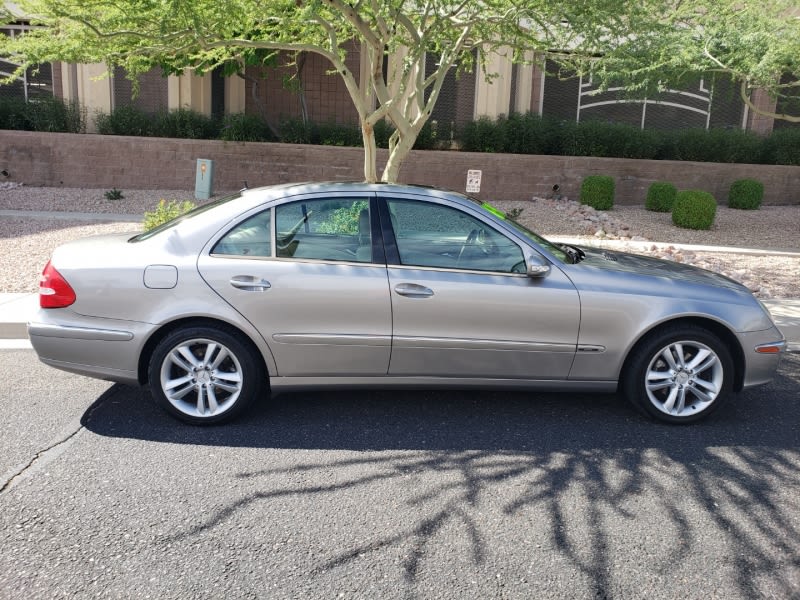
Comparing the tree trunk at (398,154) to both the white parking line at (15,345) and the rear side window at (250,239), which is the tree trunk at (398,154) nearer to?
the white parking line at (15,345)

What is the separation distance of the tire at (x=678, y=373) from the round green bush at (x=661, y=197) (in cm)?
1154

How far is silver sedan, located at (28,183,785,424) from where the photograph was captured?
485 centimetres

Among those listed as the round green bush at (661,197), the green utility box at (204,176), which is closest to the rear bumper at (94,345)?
the green utility box at (204,176)

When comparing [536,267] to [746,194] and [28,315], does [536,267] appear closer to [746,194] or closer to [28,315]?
[28,315]

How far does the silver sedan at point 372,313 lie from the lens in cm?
485

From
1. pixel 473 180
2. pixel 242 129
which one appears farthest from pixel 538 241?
pixel 242 129

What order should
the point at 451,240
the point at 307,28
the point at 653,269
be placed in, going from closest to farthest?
the point at 451,240
the point at 653,269
the point at 307,28

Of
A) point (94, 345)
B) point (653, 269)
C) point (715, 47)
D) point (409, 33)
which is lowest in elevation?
point (94, 345)

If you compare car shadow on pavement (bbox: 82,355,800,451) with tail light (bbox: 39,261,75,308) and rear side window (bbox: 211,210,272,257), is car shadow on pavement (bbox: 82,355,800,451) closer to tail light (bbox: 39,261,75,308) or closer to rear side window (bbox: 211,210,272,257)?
tail light (bbox: 39,261,75,308)

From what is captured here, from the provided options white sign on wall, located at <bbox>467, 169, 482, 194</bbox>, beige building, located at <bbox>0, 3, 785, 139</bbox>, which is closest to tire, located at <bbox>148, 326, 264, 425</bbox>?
white sign on wall, located at <bbox>467, 169, 482, 194</bbox>

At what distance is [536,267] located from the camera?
16.1ft

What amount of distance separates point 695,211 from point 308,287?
11.4m

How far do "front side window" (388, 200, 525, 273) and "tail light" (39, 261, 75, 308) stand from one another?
2.15 m

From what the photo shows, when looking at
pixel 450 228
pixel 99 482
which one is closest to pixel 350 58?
pixel 450 228
